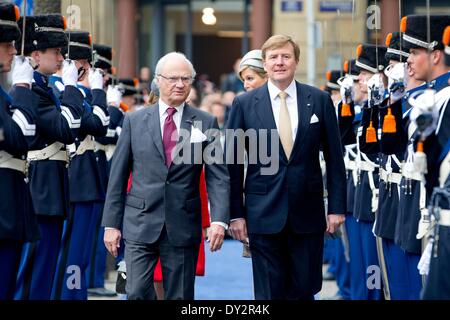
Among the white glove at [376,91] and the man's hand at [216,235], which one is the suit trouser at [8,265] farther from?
the white glove at [376,91]

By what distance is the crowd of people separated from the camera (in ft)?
23.4

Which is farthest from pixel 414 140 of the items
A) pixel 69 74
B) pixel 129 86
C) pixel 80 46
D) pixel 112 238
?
pixel 129 86

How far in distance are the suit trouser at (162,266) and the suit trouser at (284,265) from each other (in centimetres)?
45

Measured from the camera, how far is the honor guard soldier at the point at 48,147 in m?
8.35

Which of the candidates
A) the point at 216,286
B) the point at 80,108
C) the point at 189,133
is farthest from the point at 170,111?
the point at 216,286

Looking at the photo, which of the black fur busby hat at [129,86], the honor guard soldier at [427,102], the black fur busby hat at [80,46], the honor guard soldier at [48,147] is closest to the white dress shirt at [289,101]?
the honor guard soldier at [427,102]

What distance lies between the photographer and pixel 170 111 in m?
7.77

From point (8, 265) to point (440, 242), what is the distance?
2507 mm

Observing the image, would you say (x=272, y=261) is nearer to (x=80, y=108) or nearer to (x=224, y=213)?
(x=224, y=213)

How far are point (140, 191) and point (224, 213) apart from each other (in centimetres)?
53

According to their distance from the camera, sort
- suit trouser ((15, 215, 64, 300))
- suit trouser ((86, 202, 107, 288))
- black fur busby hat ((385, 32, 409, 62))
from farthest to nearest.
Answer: suit trouser ((86, 202, 107, 288)) < suit trouser ((15, 215, 64, 300)) < black fur busby hat ((385, 32, 409, 62))

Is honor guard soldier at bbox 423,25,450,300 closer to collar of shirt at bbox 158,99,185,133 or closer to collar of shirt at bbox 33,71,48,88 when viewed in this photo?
collar of shirt at bbox 158,99,185,133

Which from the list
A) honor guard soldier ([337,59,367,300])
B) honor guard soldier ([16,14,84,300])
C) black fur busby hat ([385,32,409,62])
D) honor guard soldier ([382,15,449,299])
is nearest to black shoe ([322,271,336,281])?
honor guard soldier ([337,59,367,300])

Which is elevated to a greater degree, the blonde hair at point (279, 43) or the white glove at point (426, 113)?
the blonde hair at point (279, 43)
